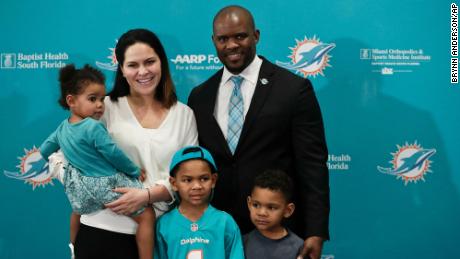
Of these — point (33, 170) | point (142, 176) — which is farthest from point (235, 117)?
point (33, 170)

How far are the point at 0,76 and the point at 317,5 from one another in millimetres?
2394

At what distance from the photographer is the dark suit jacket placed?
2418mm

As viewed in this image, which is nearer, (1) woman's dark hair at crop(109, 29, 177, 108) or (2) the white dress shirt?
(1) woman's dark hair at crop(109, 29, 177, 108)

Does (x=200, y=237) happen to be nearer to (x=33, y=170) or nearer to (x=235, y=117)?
(x=235, y=117)

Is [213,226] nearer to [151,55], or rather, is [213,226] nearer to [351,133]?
[151,55]

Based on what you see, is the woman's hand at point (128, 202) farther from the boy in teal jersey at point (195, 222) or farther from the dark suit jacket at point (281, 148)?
the dark suit jacket at point (281, 148)

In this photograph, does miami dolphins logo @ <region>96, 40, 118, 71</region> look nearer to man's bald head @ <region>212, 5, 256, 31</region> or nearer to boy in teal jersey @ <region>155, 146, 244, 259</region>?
man's bald head @ <region>212, 5, 256, 31</region>

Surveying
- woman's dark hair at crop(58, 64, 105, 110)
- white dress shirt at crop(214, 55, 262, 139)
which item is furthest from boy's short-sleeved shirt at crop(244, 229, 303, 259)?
woman's dark hair at crop(58, 64, 105, 110)

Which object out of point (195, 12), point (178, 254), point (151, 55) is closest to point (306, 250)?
point (178, 254)

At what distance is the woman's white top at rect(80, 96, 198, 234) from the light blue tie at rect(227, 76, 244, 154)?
0.24 meters

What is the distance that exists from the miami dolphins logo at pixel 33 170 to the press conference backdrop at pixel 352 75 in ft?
0.56

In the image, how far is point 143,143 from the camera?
234 cm

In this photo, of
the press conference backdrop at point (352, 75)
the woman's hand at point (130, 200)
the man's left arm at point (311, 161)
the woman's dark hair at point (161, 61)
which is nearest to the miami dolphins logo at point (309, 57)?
the press conference backdrop at point (352, 75)

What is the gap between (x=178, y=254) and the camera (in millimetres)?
2271
